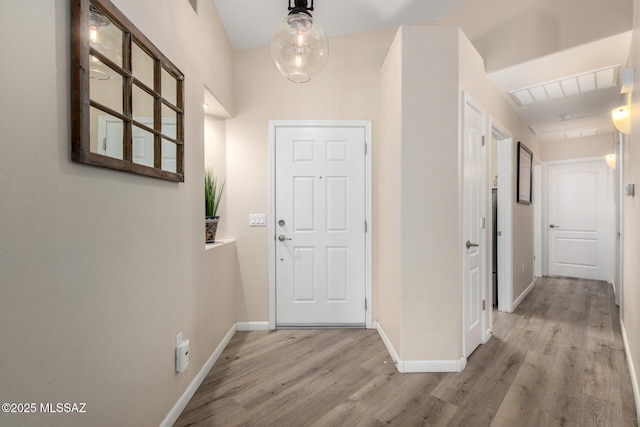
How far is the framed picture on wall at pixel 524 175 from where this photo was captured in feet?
11.7

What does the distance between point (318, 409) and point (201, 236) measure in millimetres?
1312

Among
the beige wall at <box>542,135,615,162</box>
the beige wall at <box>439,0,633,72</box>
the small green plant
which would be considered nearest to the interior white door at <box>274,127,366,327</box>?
the small green plant

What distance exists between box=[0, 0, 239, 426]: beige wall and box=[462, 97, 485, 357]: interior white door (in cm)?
197

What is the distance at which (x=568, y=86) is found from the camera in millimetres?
2885

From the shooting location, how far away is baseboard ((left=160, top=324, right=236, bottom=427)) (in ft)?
5.21

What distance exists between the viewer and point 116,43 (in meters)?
1.18

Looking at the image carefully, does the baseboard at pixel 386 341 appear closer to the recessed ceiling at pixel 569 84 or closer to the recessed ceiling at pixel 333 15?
the recessed ceiling at pixel 569 84

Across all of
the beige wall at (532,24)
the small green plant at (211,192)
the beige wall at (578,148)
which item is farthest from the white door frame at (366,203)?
the beige wall at (578,148)

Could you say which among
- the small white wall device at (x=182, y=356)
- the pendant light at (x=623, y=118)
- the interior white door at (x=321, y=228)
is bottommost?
the small white wall device at (x=182, y=356)

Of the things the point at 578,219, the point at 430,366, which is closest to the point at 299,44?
the point at 430,366

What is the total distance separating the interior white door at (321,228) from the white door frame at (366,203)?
37 mm

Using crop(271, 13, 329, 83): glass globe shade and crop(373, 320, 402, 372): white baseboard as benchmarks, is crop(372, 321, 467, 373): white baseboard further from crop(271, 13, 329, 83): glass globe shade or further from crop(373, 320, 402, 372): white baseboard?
crop(271, 13, 329, 83): glass globe shade

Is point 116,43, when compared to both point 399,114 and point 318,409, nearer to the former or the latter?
point 399,114

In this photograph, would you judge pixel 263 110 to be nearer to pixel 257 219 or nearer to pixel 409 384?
pixel 257 219
